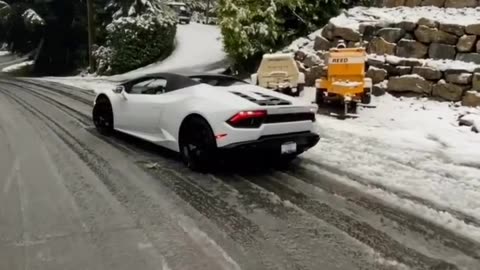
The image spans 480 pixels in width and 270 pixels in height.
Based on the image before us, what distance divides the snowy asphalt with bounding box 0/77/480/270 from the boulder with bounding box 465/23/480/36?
6627 millimetres

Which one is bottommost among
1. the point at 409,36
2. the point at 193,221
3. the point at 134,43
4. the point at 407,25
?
the point at 193,221

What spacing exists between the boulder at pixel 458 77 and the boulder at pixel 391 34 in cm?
202

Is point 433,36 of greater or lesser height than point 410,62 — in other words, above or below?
above

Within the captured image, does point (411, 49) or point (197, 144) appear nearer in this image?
point (197, 144)

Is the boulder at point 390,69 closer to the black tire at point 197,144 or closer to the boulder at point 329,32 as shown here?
the boulder at point 329,32

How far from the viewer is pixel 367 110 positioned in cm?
1135

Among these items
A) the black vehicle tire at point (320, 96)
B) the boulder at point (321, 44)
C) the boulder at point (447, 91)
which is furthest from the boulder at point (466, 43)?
the boulder at point (321, 44)

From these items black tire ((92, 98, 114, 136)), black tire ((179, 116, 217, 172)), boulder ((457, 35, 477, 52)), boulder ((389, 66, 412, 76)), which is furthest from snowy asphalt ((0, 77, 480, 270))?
boulder ((457, 35, 477, 52))

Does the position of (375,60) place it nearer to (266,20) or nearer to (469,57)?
(469,57)

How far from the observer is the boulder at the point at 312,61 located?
14.5 meters

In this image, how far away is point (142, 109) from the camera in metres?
7.88

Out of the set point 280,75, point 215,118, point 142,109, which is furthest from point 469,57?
point 142,109

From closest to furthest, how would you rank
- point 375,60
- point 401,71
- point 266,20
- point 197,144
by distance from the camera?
point 197,144 → point 401,71 → point 375,60 → point 266,20

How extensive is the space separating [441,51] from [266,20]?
22.1 feet
